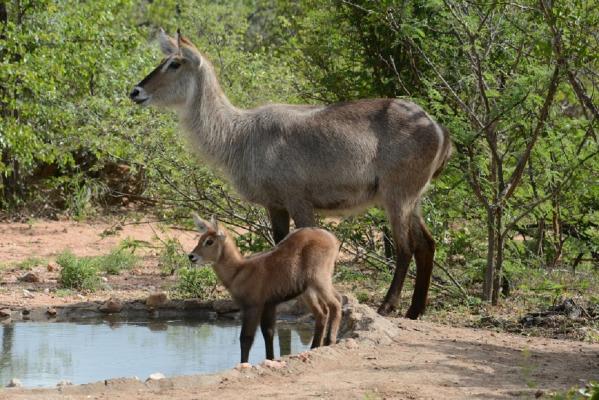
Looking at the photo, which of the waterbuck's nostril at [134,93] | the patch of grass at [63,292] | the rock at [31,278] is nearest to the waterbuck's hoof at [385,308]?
the waterbuck's nostril at [134,93]

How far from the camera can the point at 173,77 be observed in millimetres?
8414

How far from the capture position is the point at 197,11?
A: 63.1 ft

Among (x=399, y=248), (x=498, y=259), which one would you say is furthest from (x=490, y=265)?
(x=399, y=248)

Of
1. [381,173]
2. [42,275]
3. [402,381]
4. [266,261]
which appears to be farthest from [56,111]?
[402,381]

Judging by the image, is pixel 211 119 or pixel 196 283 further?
pixel 196 283

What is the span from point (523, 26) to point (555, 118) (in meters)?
1.01

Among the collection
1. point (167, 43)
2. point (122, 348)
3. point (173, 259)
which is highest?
point (167, 43)

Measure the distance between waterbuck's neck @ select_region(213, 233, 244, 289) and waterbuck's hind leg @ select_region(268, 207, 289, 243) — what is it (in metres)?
1.25

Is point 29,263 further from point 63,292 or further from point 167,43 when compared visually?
point 167,43

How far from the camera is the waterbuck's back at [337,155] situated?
792 cm

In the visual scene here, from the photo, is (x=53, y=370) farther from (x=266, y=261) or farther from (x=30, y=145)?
(x=30, y=145)

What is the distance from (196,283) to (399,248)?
2.23 metres

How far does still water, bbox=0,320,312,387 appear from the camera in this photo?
263 inches

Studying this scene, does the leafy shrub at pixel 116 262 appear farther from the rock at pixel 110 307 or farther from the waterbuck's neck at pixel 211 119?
the waterbuck's neck at pixel 211 119
